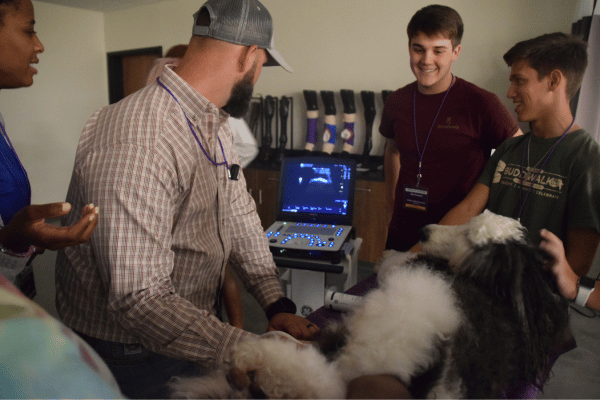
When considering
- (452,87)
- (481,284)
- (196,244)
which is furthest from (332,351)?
(452,87)

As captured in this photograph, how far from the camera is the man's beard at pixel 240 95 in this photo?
49.8 inches

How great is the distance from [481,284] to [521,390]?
10.2 inches

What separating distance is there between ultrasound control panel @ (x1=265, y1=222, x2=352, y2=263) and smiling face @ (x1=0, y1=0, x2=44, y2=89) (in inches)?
55.3

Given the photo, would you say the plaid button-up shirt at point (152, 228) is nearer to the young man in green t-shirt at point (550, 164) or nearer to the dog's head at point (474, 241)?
the dog's head at point (474, 241)

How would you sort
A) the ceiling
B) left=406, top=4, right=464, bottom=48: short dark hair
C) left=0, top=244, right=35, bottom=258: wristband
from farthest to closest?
the ceiling, left=406, top=4, right=464, bottom=48: short dark hair, left=0, top=244, right=35, bottom=258: wristband

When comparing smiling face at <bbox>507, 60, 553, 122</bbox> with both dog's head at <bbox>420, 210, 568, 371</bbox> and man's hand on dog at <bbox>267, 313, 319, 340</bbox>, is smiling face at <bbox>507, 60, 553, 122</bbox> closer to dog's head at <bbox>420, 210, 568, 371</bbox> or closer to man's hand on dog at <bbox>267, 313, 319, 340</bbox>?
dog's head at <bbox>420, 210, 568, 371</bbox>

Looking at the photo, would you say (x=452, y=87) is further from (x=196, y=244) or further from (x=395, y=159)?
(x=196, y=244)

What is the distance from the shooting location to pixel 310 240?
2.29 m

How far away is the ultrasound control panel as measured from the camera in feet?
7.23

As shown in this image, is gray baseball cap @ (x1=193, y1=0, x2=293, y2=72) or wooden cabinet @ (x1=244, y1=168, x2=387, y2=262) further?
wooden cabinet @ (x1=244, y1=168, x2=387, y2=262)

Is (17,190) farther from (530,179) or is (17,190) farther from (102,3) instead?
(102,3)

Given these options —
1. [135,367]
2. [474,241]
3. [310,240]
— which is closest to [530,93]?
[474,241]

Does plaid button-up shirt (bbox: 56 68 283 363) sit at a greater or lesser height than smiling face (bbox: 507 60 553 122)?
lesser

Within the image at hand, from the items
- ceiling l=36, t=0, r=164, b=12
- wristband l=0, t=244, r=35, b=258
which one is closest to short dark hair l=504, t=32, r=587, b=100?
wristband l=0, t=244, r=35, b=258
